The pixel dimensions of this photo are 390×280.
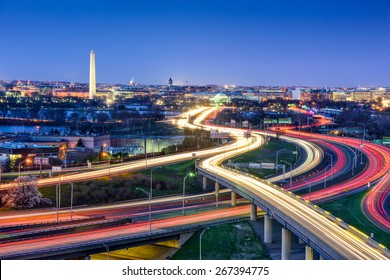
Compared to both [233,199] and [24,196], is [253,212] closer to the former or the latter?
[233,199]

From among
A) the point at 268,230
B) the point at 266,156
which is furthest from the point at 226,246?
the point at 266,156

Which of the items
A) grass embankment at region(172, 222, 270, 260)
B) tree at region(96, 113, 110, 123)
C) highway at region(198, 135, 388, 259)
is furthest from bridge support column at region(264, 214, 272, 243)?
tree at region(96, 113, 110, 123)

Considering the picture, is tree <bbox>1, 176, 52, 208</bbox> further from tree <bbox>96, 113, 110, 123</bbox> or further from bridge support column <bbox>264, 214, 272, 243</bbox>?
tree <bbox>96, 113, 110, 123</bbox>

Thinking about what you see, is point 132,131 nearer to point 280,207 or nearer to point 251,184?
point 251,184

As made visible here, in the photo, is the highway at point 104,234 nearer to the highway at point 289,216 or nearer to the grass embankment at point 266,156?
the highway at point 289,216

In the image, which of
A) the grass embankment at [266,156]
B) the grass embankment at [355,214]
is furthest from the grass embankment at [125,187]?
the grass embankment at [355,214]

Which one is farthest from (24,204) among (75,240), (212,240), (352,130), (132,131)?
(352,130)
